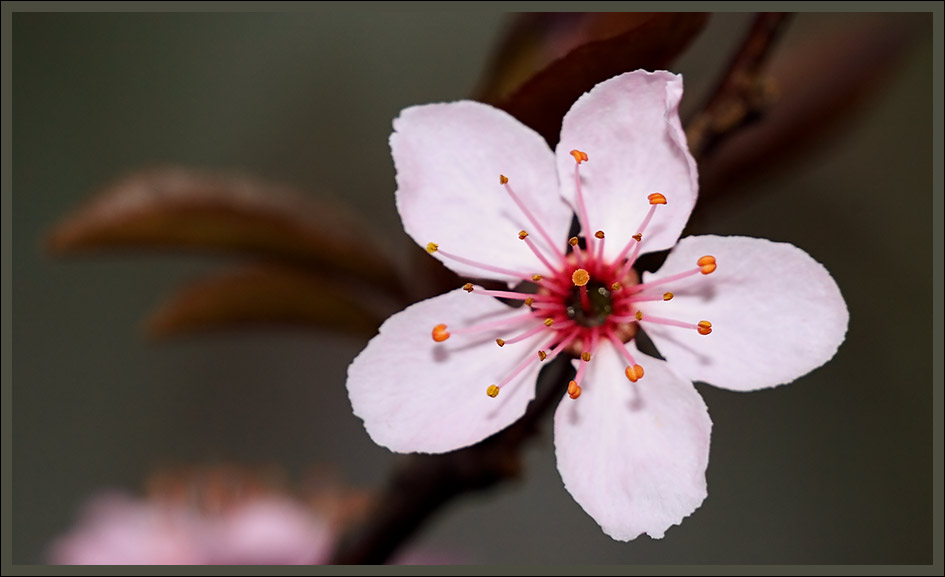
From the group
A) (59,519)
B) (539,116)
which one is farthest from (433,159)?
(59,519)

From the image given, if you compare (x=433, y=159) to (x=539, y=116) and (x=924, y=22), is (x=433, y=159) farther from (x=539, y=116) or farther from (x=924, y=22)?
(x=924, y=22)

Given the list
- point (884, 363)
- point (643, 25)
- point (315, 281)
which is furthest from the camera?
Answer: point (884, 363)

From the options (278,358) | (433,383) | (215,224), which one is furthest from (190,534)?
(278,358)

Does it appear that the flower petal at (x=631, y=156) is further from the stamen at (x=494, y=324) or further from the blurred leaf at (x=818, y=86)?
the blurred leaf at (x=818, y=86)

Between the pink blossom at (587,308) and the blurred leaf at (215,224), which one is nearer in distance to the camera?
the pink blossom at (587,308)

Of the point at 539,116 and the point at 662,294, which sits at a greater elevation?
the point at 539,116

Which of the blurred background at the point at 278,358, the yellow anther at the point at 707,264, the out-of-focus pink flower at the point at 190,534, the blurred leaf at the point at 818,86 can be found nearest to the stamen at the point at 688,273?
the yellow anther at the point at 707,264

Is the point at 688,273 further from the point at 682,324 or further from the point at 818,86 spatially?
the point at 818,86

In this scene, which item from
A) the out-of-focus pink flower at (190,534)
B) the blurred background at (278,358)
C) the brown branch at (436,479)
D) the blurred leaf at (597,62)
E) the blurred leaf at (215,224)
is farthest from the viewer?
the blurred background at (278,358)

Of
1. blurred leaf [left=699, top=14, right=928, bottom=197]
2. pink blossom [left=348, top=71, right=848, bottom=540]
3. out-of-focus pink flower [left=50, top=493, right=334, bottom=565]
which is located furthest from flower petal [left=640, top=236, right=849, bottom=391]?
out-of-focus pink flower [left=50, top=493, right=334, bottom=565]
